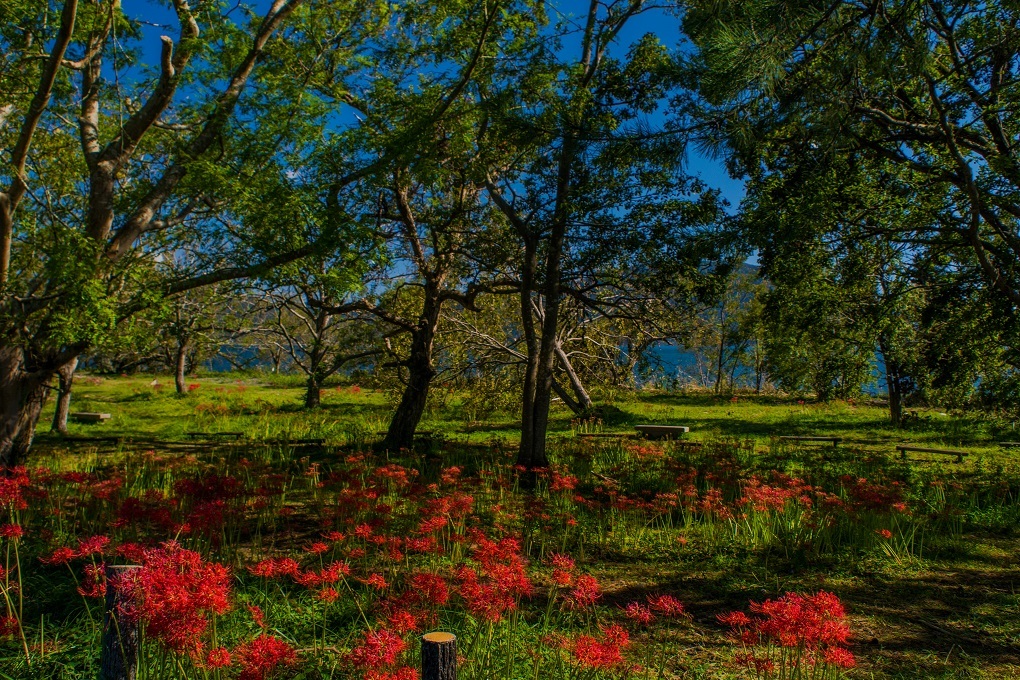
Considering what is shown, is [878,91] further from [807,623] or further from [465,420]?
[465,420]

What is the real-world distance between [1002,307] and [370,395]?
18932 mm

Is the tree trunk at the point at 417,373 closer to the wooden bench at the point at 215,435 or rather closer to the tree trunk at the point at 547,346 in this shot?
the tree trunk at the point at 547,346

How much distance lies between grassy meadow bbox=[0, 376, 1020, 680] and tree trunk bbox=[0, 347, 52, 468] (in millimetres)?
431

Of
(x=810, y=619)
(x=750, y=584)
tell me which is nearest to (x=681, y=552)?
(x=750, y=584)

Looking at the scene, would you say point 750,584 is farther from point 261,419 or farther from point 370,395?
point 370,395

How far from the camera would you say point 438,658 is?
219 centimetres

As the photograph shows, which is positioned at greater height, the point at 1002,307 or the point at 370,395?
the point at 1002,307

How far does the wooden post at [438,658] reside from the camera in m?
2.19

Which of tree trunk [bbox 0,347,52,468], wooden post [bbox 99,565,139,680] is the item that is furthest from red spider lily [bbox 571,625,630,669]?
tree trunk [bbox 0,347,52,468]

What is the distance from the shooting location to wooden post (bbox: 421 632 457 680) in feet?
7.20

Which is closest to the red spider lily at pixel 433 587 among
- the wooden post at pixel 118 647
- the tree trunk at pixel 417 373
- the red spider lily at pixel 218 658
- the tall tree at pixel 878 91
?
the red spider lily at pixel 218 658

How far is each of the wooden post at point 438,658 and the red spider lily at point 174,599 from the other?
2.34 feet

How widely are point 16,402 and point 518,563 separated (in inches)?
315

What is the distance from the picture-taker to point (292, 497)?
24.8 ft
